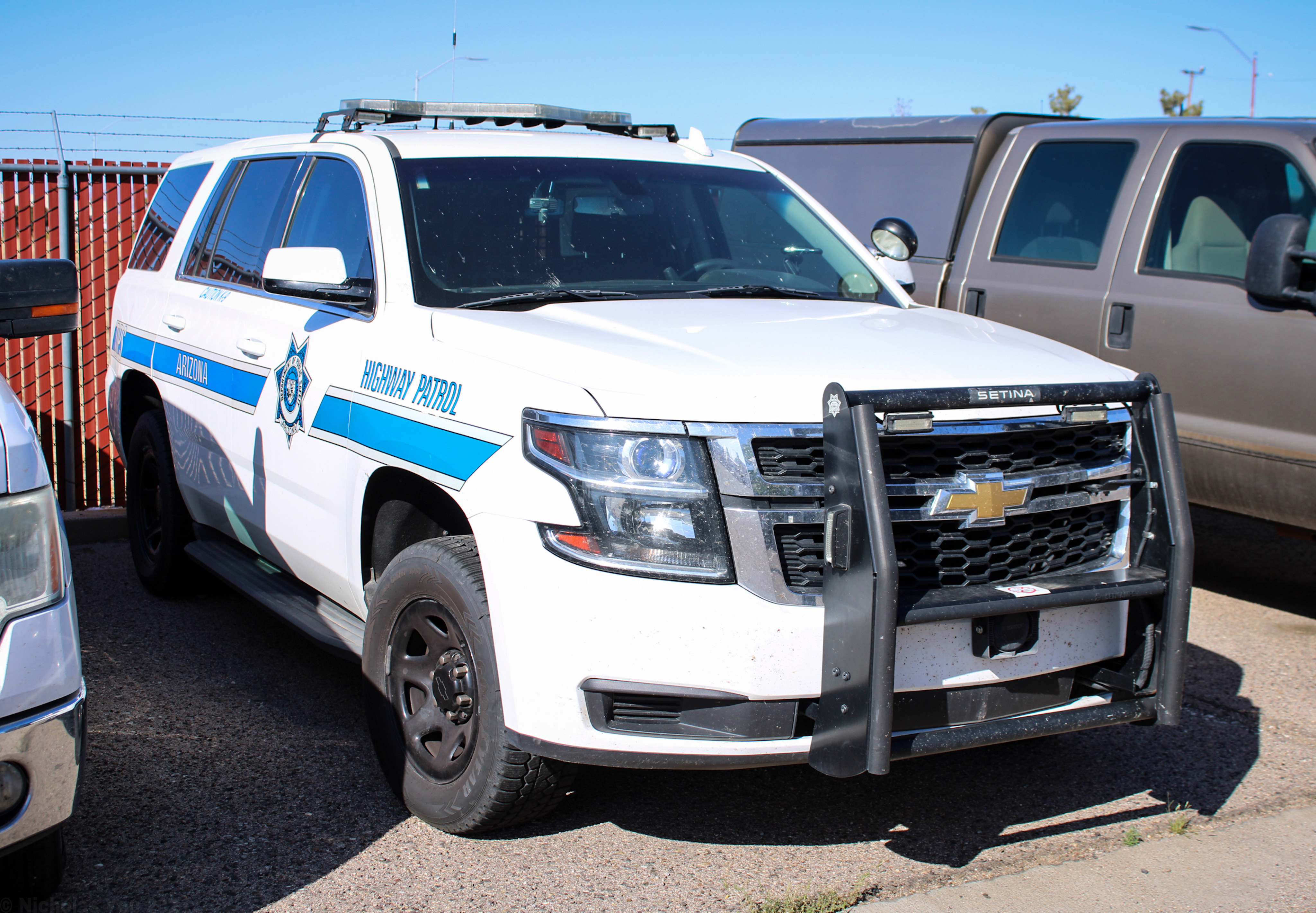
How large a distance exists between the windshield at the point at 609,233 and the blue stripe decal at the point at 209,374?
0.87 metres

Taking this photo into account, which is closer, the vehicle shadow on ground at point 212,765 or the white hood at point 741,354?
the white hood at point 741,354

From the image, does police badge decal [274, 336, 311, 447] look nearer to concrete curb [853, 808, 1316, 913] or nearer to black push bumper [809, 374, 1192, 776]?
black push bumper [809, 374, 1192, 776]

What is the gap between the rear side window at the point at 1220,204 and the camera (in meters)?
5.45

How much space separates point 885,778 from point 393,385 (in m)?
1.95

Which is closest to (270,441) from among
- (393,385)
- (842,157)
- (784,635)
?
(393,385)

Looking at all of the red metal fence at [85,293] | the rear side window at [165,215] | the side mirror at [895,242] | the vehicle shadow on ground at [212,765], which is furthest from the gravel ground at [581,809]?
the red metal fence at [85,293]

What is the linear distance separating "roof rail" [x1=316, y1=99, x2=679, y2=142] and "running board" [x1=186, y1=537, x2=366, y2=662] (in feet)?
5.52

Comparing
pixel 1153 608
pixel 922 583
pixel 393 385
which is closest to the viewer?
pixel 922 583

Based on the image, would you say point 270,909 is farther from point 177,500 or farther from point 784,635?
point 177,500

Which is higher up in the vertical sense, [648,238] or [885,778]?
[648,238]

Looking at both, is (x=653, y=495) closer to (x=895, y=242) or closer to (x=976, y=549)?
(x=976, y=549)

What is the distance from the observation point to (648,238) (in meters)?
4.19

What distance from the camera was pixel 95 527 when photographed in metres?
6.79

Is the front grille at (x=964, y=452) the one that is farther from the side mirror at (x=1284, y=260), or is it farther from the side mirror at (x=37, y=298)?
the side mirror at (x=1284, y=260)
